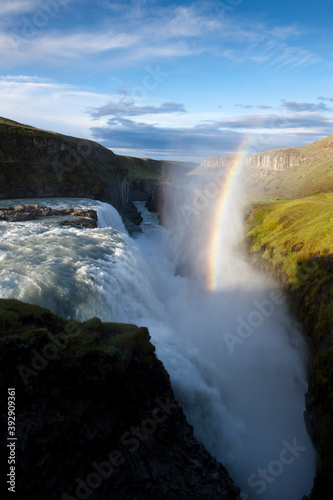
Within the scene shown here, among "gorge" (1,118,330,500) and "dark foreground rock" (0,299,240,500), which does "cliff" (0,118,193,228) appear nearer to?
"gorge" (1,118,330,500)

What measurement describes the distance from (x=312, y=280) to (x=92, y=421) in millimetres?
18992

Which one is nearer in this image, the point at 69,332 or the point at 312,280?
the point at 69,332

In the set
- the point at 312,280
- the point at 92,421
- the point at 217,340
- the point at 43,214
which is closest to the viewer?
the point at 92,421

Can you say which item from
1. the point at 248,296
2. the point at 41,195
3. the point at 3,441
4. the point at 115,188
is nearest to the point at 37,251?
the point at 3,441

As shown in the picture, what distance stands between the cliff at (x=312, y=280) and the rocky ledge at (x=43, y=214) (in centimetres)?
2385

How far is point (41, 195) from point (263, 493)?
6402cm

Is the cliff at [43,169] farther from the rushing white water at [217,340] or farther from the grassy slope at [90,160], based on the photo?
the rushing white water at [217,340]

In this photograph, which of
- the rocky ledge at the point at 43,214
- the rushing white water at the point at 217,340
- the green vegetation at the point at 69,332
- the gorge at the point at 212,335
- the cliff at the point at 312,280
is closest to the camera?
the green vegetation at the point at 69,332

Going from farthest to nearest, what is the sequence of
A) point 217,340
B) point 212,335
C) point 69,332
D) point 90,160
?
point 90,160, point 212,335, point 217,340, point 69,332

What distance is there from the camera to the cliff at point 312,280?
→ 1367 centimetres

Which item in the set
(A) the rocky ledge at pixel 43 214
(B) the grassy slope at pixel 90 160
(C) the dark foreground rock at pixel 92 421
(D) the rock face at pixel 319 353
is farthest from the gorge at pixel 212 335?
(B) the grassy slope at pixel 90 160

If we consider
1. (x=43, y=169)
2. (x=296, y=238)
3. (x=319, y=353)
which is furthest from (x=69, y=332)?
(x=43, y=169)

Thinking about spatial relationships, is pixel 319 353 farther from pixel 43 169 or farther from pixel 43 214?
pixel 43 169

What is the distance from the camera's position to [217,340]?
29484 mm
